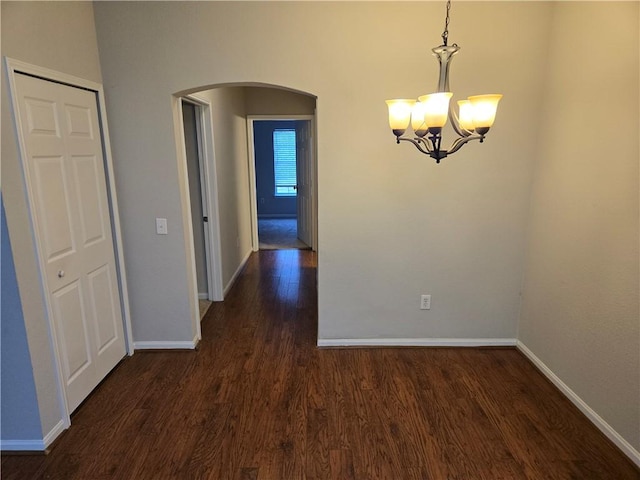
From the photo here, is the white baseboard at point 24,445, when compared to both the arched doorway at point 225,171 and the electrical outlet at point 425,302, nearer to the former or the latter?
the arched doorway at point 225,171

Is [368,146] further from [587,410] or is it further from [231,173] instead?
[231,173]

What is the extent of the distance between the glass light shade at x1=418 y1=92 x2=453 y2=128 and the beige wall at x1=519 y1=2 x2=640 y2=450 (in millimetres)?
1162

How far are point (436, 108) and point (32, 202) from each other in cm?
206

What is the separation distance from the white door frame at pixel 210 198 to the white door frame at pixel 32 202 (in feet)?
3.65

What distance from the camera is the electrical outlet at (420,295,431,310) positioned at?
3.12 m

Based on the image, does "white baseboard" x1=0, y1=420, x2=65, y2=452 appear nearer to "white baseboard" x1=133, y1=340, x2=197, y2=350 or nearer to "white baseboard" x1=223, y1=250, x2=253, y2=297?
"white baseboard" x1=133, y1=340, x2=197, y2=350

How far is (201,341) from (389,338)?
1609 mm

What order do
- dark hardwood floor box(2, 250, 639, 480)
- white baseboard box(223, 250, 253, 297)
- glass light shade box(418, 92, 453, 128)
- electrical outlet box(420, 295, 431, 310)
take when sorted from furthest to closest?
white baseboard box(223, 250, 253, 297) < electrical outlet box(420, 295, 431, 310) < dark hardwood floor box(2, 250, 639, 480) < glass light shade box(418, 92, 453, 128)

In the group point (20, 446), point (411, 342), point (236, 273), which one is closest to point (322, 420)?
point (411, 342)

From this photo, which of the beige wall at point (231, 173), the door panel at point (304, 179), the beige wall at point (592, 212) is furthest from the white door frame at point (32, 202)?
the door panel at point (304, 179)

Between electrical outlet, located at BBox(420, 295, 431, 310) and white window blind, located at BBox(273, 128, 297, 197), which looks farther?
white window blind, located at BBox(273, 128, 297, 197)

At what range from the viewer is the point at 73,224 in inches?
93.6

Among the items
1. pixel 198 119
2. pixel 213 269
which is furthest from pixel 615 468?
pixel 198 119

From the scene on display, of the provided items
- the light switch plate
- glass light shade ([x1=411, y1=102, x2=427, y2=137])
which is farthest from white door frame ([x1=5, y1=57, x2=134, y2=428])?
glass light shade ([x1=411, y1=102, x2=427, y2=137])
